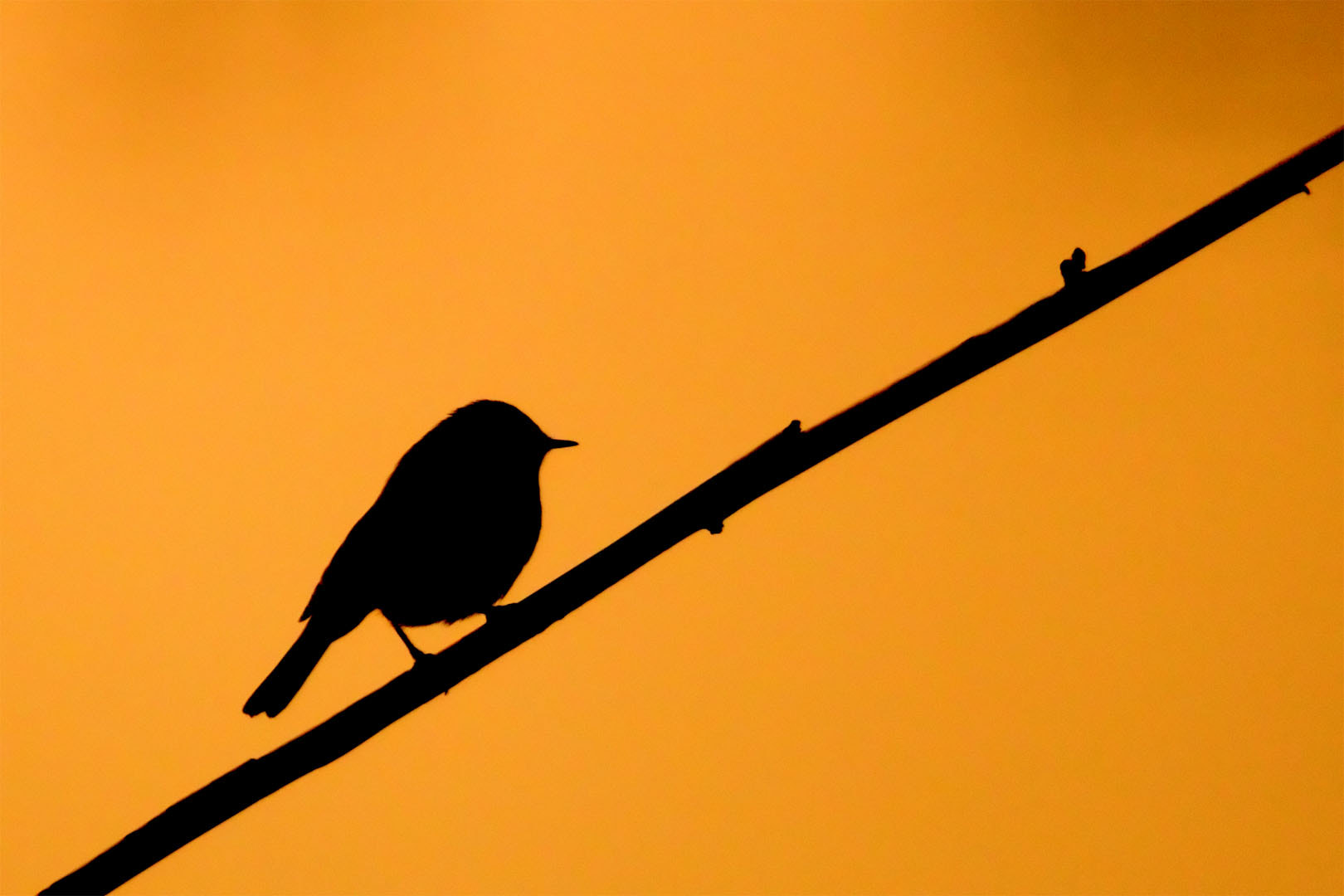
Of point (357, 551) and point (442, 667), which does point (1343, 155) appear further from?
point (357, 551)

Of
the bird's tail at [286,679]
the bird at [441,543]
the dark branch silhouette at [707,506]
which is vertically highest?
the bird at [441,543]

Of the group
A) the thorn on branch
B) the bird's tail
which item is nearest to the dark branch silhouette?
the thorn on branch

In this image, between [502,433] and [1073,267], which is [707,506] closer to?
[1073,267]

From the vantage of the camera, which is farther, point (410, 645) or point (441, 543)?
point (410, 645)

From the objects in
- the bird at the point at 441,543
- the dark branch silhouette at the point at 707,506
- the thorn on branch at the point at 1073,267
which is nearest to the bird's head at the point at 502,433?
the bird at the point at 441,543

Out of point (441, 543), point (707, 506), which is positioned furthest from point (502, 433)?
point (707, 506)

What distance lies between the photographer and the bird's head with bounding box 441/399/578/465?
1.40 m

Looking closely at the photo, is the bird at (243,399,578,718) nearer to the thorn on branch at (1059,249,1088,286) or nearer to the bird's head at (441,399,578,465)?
the bird's head at (441,399,578,465)

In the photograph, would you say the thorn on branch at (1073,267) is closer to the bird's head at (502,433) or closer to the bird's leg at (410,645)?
the bird's head at (502,433)

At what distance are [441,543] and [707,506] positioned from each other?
667 millimetres

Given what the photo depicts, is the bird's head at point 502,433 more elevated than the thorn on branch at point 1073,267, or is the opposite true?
the bird's head at point 502,433

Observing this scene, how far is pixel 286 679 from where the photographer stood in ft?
4.07

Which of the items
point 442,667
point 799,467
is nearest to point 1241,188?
point 799,467

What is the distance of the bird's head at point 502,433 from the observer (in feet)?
4.59
